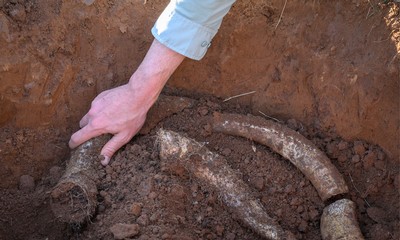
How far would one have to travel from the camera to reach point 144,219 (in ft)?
9.34

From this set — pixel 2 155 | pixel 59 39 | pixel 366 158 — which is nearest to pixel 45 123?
pixel 2 155

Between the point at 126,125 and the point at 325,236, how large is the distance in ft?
4.30

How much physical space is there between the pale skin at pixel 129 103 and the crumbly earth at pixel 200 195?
4.1 inches

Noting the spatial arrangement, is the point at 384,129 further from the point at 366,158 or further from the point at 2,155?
the point at 2,155

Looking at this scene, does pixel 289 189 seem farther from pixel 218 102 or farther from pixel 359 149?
pixel 218 102

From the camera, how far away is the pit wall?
10.6 feet

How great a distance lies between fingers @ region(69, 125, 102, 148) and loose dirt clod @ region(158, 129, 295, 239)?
1.34 ft

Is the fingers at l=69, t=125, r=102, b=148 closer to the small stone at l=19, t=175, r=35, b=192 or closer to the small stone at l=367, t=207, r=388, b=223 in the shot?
the small stone at l=19, t=175, r=35, b=192

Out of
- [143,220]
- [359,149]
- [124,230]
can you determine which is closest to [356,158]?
[359,149]

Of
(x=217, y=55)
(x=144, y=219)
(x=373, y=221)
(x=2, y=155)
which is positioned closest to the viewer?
(x=144, y=219)

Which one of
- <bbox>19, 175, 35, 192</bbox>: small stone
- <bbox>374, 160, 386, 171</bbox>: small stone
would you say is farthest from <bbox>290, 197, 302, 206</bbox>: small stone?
<bbox>19, 175, 35, 192</bbox>: small stone

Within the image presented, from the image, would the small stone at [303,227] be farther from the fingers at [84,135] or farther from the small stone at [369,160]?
the fingers at [84,135]

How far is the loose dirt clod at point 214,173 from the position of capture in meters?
3.02

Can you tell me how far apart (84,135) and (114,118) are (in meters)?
0.23
